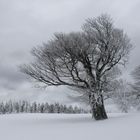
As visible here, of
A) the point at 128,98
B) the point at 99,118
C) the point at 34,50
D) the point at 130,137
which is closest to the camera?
the point at 130,137

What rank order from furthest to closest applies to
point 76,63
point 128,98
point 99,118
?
point 128,98, point 76,63, point 99,118

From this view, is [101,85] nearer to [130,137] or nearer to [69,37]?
[69,37]

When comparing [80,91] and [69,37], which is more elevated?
[69,37]

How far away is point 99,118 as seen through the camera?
16.1 m

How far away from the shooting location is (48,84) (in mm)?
17703

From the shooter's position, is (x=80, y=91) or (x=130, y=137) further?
(x=80, y=91)

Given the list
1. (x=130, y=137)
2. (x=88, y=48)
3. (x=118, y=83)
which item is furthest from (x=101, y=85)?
(x=130, y=137)

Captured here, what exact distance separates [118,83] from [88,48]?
165 inches

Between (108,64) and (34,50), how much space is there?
22.2 feet

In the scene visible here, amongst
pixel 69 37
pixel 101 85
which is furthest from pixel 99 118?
pixel 69 37

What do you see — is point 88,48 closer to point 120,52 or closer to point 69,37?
point 69,37

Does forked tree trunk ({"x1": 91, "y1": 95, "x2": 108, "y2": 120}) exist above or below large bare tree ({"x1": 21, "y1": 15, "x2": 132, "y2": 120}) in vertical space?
below

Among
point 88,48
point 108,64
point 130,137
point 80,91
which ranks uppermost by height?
point 88,48

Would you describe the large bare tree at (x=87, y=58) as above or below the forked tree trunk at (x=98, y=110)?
above
